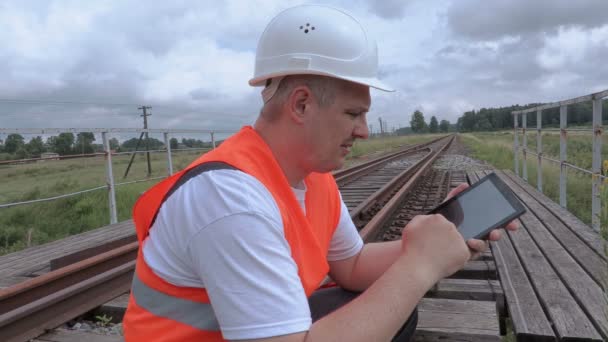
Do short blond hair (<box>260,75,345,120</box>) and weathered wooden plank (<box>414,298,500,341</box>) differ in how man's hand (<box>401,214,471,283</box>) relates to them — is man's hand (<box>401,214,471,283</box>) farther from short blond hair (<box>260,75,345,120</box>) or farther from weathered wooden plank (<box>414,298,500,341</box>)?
weathered wooden plank (<box>414,298,500,341</box>)

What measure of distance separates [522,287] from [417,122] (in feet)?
465

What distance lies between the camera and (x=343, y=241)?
6.49ft

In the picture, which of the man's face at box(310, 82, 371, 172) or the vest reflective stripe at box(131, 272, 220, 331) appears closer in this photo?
the vest reflective stripe at box(131, 272, 220, 331)

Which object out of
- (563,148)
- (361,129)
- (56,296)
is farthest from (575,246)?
(56,296)

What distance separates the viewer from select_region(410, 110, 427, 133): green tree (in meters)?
140

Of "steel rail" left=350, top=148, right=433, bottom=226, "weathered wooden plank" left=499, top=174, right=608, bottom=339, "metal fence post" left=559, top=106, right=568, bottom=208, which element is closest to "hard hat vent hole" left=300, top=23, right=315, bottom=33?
"weathered wooden plank" left=499, top=174, right=608, bottom=339

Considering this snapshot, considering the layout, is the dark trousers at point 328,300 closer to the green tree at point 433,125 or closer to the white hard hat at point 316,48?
the white hard hat at point 316,48

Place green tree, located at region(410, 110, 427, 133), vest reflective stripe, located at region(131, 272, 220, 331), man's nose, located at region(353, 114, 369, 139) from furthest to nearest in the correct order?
1. green tree, located at region(410, 110, 427, 133)
2. man's nose, located at region(353, 114, 369, 139)
3. vest reflective stripe, located at region(131, 272, 220, 331)

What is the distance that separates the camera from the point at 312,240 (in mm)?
1365

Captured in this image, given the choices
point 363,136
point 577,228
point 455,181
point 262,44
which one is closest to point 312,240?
point 363,136

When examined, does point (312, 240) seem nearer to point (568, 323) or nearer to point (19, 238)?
point (568, 323)

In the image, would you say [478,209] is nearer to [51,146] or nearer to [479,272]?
[479,272]

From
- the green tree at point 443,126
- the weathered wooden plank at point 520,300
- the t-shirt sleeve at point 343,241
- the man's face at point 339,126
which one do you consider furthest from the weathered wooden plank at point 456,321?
the green tree at point 443,126

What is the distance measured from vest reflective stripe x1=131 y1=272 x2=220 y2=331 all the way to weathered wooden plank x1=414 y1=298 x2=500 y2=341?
57.3 inches
